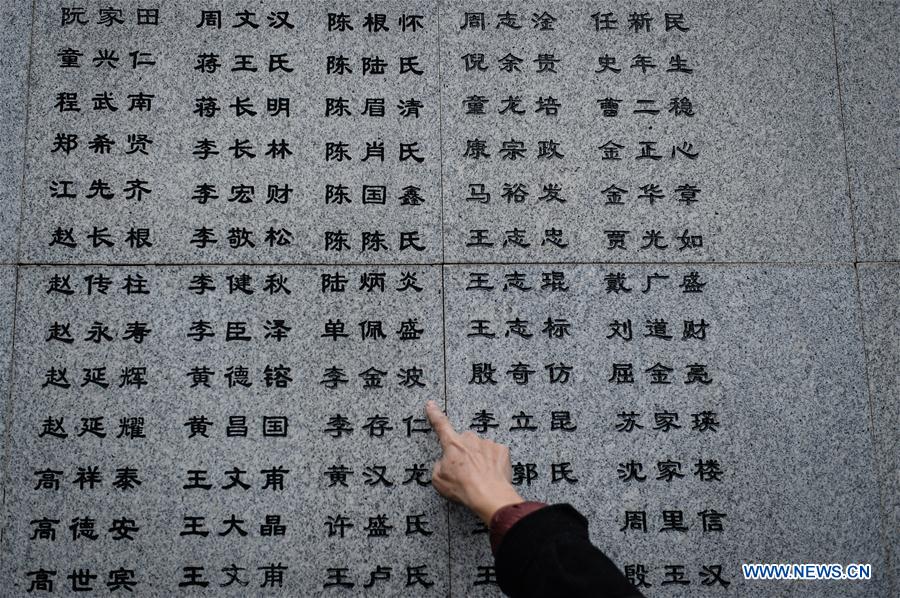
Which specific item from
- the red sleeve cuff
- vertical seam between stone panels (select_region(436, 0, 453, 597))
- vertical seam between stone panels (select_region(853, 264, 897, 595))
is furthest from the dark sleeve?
vertical seam between stone panels (select_region(853, 264, 897, 595))

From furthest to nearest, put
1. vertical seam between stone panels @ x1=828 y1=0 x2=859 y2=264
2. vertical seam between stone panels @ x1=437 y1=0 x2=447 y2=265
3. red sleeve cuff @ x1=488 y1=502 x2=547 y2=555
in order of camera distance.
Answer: vertical seam between stone panels @ x1=828 y1=0 x2=859 y2=264 < vertical seam between stone panels @ x1=437 y1=0 x2=447 y2=265 < red sleeve cuff @ x1=488 y1=502 x2=547 y2=555

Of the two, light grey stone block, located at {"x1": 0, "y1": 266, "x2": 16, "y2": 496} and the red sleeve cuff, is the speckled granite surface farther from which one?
the red sleeve cuff

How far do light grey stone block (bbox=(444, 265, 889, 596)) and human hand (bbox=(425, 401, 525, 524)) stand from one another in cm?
21

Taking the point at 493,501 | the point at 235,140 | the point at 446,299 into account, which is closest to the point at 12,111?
the point at 235,140

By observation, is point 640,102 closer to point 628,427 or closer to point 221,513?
point 628,427

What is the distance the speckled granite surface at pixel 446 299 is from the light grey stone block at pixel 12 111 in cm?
2

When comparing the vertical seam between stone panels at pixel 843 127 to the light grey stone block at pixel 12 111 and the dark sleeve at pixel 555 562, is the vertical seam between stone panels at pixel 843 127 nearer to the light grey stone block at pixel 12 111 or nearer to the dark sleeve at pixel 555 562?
the dark sleeve at pixel 555 562

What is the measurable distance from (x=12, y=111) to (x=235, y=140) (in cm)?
127

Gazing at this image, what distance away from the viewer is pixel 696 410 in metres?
4.03

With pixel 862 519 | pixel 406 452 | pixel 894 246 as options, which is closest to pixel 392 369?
pixel 406 452

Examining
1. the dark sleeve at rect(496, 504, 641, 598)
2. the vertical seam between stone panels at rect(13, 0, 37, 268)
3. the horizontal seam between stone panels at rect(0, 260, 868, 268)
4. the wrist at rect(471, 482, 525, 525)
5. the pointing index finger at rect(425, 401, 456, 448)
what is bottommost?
the dark sleeve at rect(496, 504, 641, 598)

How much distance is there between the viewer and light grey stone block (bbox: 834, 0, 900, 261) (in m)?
4.28

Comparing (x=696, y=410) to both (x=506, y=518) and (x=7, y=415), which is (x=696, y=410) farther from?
(x=7, y=415)

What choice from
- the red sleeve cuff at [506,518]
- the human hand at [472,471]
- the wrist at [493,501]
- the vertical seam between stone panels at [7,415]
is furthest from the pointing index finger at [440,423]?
the vertical seam between stone panels at [7,415]
